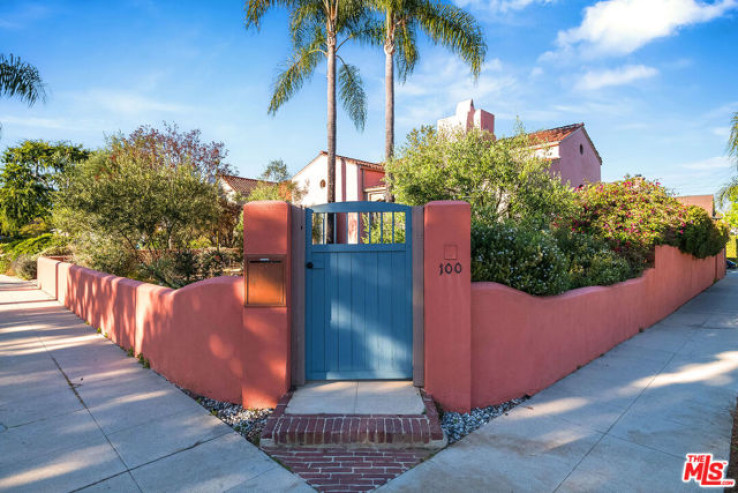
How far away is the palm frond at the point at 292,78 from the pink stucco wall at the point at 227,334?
10304 millimetres

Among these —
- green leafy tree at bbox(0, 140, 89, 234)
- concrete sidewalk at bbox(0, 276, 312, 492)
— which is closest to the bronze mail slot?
concrete sidewalk at bbox(0, 276, 312, 492)

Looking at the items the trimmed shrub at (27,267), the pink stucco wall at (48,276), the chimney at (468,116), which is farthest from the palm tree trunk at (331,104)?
the trimmed shrub at (27,267)

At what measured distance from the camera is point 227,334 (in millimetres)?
4422

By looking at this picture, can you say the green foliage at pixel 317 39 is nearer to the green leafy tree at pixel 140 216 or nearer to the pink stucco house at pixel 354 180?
the green leafy tree at pixel 140 216

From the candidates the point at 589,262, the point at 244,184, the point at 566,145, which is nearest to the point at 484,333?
the point at 589,262

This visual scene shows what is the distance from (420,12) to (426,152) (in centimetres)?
658

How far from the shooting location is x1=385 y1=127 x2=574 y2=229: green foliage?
27.0 ft

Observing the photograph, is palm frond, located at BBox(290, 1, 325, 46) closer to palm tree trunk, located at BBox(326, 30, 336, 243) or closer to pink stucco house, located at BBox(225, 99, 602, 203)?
palm tree trunk, located at BBox(326, 30, 336, 243)

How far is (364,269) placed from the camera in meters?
4.46

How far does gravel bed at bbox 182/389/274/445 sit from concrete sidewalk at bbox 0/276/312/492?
3.6 inches

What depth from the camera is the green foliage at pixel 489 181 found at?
8.22 meters

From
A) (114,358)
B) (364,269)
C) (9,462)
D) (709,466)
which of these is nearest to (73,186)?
(114,358)

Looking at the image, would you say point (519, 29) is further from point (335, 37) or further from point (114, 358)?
point (114, 358)

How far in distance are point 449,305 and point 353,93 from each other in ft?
42.5
